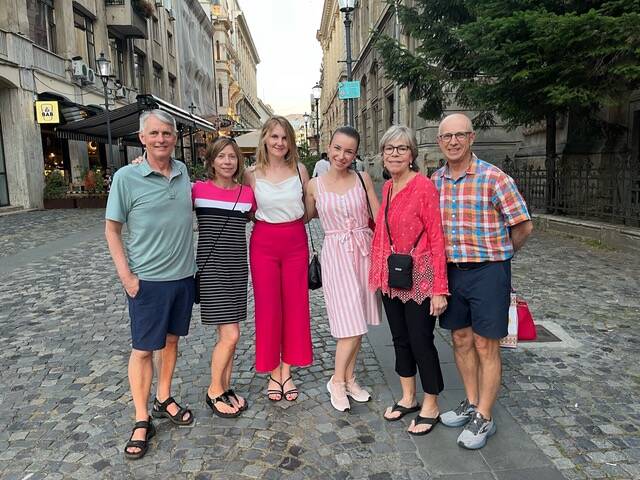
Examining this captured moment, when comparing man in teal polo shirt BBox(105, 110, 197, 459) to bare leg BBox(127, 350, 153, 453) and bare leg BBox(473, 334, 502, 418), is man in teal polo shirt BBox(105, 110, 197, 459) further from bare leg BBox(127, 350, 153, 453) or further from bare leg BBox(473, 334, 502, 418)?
bare leg BBox(473, 334, 502, 418)

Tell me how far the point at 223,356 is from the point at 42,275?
5.45m

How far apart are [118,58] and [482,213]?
27694 millimetres

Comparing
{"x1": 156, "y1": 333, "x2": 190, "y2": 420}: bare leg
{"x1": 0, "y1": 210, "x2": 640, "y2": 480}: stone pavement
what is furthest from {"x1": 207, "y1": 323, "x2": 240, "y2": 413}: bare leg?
{"x1": 156, "y1": 333, "x2": 190, "y2": 420}: bare leg

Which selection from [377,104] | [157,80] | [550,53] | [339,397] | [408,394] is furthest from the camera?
[157,80]

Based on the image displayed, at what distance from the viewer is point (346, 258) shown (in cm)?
308

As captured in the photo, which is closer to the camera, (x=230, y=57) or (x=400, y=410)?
(x=400, y=410)

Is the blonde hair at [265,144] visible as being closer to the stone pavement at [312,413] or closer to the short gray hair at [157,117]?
the short gray hair at [157,117]

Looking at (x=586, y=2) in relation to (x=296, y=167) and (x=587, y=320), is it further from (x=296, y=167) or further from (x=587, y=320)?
(x=296, y=167)

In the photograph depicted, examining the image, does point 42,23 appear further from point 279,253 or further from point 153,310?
point 153,310

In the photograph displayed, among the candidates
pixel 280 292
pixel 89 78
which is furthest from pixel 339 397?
pixel 89 78

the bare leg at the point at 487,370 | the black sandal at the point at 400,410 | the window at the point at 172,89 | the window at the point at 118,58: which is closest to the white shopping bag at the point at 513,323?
the bare leg at the point at 487,370

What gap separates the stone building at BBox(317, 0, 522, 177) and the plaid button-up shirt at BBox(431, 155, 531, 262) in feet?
31.1

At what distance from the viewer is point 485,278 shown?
257 centimetres

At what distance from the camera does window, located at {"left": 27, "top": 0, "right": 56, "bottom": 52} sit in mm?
17819
